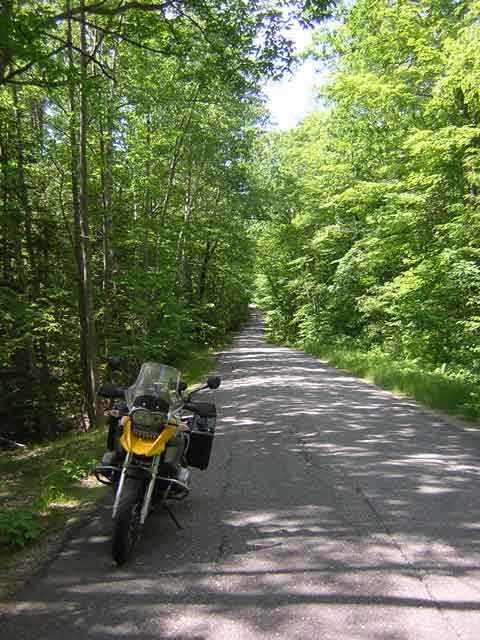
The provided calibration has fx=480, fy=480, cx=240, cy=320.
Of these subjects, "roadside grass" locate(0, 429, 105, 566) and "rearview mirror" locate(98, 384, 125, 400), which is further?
"rearview mirror" locate(98, 384, 125, 400)

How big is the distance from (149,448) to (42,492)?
8.09ft

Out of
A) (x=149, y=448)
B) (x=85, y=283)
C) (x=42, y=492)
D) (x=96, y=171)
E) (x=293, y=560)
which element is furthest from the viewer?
(x=96, y=171)

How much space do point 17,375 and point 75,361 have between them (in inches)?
59.8

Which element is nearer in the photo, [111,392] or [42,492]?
[111,392]

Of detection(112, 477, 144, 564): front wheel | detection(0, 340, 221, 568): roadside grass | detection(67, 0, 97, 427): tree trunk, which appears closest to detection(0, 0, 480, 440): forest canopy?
detection(67, 0, 97, 427): tree trunk

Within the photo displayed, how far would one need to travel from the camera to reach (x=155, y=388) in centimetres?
416

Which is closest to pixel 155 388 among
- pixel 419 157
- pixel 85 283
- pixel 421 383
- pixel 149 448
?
pixel 149 448

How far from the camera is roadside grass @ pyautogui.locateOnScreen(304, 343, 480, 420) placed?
8953 mm

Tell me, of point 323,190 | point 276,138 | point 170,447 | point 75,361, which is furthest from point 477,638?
point 276,138

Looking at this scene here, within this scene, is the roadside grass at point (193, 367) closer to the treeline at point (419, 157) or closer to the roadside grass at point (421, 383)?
the roadside grass at point (421, 383)

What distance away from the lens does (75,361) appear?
1354cm

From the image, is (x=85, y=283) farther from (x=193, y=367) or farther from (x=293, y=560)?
(x=193, y=367)

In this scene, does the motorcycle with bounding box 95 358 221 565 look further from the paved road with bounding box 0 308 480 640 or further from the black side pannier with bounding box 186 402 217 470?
the paved road with bounding box 0 308 480 640

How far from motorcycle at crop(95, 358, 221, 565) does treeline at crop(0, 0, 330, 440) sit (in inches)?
150
